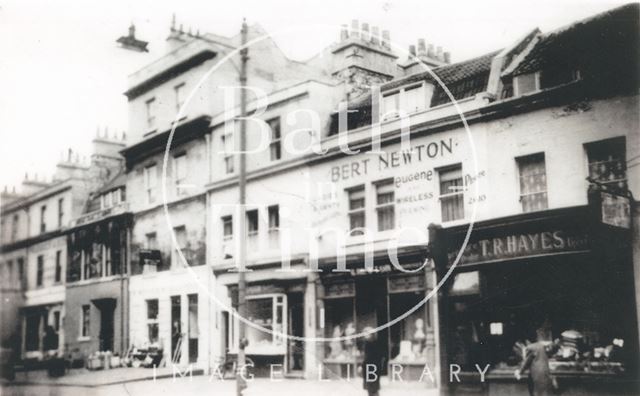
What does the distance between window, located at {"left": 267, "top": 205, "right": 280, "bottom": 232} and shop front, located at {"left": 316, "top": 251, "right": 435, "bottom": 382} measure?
135 cm

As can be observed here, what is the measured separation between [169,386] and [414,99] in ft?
21.6

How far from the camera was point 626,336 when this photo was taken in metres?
9.04

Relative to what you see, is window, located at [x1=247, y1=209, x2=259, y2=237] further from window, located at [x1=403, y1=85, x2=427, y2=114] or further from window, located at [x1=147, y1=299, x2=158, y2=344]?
window, located at [x1=403, y1=85, x2=427, y2=114]

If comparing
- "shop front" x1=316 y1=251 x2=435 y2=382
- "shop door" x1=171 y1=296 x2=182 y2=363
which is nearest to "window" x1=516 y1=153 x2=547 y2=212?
"shop front" x1=316 y1=251 x2=435 y2=382

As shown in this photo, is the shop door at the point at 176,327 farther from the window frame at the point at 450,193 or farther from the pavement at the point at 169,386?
the window frame at the point at 450,193

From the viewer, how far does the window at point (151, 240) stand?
14.8 m

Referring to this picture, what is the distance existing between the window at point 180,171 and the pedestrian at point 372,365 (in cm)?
533

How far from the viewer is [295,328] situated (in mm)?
14242

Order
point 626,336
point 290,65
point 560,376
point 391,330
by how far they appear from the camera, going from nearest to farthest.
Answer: point 626,336, point 560,376, point 391,330, point 290,65

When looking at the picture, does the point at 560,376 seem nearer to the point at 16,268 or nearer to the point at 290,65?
the point at 290,65

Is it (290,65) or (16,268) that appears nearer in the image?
(16,268)

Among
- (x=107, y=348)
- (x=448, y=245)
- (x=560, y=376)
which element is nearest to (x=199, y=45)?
(x=448, y=245)

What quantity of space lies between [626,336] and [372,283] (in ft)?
15.3

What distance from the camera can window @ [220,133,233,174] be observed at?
47.2 feet
